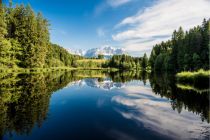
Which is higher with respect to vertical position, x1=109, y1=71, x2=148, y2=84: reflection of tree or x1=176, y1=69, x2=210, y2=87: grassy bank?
x1=176, y1=69, x2=210, y2=87: grassy bank

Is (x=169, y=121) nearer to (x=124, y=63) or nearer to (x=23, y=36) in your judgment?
(x=23, y=36)

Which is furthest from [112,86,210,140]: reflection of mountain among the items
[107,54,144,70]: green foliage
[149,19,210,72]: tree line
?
[107,54,144,70]: green foliage

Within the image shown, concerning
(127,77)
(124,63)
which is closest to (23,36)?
(127,77)

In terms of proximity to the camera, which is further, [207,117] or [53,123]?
[207,117]

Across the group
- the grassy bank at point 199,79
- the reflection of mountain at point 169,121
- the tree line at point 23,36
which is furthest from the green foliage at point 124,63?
the reflection of mountain at point 169,121

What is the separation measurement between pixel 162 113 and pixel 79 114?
6.73 m

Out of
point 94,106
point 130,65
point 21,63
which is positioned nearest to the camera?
point 94,106

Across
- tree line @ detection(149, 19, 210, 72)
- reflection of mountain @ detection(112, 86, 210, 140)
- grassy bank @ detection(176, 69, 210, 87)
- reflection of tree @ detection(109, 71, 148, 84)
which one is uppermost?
tree line @ detection(149, 19, 210, 72)

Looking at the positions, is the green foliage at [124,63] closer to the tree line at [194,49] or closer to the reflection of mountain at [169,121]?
the tree line at [194,49]

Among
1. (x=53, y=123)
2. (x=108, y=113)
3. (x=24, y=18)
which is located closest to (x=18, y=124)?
(x=53, y=123)

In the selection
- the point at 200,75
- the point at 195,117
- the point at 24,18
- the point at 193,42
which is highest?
the point at 24,18

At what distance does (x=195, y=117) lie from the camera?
14938 millimetres

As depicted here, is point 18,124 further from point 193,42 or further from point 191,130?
point 193,42

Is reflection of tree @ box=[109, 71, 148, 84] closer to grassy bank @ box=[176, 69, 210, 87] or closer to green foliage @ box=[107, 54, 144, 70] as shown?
grassy bank @ box=[176, 69, 210, 87]
